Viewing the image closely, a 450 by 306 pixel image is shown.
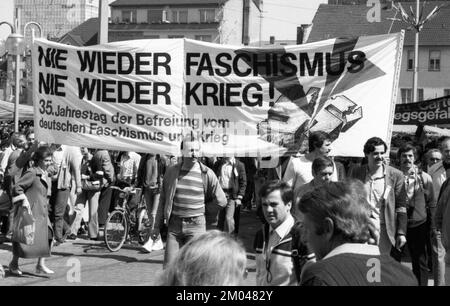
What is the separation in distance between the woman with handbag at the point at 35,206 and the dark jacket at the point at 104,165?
365 centimetres

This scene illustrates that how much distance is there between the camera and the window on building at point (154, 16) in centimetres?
10081

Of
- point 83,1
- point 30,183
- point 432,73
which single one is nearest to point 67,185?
point 30,183

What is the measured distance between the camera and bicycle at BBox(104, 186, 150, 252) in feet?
42.0

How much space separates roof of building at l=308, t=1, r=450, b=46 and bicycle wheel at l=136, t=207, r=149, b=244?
6163 cm

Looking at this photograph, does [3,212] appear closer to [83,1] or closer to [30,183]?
[30,183]

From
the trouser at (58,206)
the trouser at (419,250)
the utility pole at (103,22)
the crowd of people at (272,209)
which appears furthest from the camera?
the trouser at (58,206)

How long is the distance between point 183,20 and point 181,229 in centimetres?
9308

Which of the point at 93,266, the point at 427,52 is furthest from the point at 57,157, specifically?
the point at 427,52

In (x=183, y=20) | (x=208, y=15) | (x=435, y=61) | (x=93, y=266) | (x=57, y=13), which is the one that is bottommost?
(x=93, y=266)

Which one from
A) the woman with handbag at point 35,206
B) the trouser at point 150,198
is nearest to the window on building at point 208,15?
the trouser at point 150,198

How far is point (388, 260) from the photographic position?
3.48 meters

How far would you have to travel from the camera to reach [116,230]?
42.4 ft

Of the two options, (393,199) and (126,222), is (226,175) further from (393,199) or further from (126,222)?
(393,199)

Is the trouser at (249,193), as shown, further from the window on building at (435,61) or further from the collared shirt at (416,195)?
the window on building at (435,61)
